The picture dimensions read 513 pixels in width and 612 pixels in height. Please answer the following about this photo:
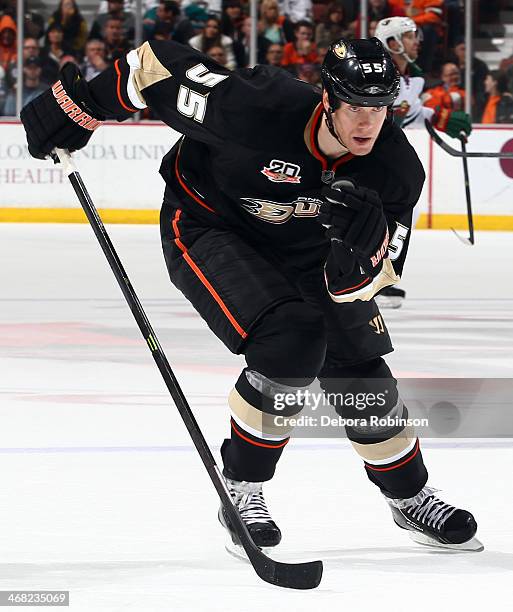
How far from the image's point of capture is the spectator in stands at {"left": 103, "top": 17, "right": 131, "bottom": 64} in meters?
11.4

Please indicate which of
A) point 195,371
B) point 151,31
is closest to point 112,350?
point 195,371

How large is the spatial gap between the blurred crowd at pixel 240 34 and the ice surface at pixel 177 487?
5634 millimetres

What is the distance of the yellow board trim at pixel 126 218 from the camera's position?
10.2 m

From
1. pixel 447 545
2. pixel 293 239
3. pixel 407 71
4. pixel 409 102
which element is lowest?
pixel 409 102

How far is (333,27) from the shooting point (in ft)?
37.7

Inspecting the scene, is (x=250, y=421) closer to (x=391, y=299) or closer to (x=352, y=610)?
(x=352, y=610)

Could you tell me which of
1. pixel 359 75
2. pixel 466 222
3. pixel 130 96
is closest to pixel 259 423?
pixel 359 75

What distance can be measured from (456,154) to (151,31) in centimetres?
387

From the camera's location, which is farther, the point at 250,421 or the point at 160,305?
the point at 160,305

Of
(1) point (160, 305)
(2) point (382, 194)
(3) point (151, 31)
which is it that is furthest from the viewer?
(3) point (151, 31)

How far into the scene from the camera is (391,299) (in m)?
6.38

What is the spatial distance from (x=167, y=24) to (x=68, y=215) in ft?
6.86

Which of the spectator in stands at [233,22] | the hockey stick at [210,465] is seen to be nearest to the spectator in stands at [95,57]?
the spectator in stands at [233,22]

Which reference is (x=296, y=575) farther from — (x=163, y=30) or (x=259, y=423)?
(x=163, y=30)
